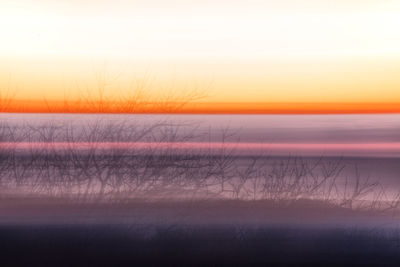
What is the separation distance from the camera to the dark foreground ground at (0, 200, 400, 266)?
6.03ft

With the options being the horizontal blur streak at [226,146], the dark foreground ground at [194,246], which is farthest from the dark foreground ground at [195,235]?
the horizontal blur streak at [226,146]

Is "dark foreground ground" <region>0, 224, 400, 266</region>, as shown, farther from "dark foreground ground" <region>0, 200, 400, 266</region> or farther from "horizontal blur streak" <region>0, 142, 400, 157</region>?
"horizontal blur streak" <region>0, 142, 400, 157</region>

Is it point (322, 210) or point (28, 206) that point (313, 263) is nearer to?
point (322, 210)

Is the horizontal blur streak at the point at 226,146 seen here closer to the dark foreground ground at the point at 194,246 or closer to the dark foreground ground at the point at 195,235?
the dark foreground ground at the point at 195,235

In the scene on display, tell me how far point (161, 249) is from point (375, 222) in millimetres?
934

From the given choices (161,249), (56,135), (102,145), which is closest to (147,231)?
(161,249)

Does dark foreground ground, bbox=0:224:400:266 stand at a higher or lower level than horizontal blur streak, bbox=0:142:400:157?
lower

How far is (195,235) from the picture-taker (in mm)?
1850

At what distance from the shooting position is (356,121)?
1.85 m

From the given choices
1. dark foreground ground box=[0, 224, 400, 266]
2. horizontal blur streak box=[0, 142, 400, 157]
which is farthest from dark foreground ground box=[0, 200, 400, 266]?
horizontal blur streak box=[0, 142, 400, 157]

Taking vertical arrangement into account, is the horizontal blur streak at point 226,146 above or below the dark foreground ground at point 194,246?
above

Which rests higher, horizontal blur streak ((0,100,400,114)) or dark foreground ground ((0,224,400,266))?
horizontal blur streak ((0,100,400,114))

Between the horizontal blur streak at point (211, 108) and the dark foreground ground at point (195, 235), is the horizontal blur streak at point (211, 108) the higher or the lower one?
the higher one

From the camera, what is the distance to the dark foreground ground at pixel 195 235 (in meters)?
1.84
